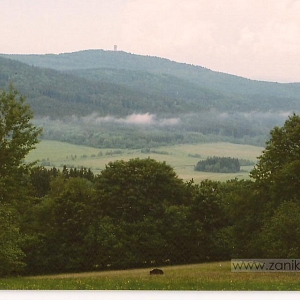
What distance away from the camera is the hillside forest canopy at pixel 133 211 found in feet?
66.2

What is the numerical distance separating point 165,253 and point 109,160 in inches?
123

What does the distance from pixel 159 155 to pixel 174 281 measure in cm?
369

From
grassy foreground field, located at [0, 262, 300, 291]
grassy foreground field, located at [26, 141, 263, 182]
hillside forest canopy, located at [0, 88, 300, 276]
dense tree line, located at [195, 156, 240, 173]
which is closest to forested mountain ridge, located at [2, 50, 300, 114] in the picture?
hillside forest canopy, located at [0, 88, 300, 276]

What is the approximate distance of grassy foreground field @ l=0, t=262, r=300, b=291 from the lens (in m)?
18.7

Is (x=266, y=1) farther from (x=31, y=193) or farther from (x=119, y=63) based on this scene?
(x=31, y=193)

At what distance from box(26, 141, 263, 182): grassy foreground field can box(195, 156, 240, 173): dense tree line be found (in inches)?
4.5

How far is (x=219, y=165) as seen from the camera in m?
20.6

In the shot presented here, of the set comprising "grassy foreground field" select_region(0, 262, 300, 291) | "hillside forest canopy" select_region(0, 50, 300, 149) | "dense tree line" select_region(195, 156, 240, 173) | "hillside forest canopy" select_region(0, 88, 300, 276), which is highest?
"hillside forest canopy" select_region(0, 50, 300, 149)

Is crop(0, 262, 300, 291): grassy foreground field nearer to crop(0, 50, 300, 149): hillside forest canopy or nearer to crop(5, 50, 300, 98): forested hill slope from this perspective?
crop(0, 50, 300, 149): hillside forest canopy

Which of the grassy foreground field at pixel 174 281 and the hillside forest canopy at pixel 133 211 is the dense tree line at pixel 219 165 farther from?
the grassy foreground field at pixel 174 281

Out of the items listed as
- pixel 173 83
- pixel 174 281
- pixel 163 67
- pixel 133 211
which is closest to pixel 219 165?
pixel 173 83

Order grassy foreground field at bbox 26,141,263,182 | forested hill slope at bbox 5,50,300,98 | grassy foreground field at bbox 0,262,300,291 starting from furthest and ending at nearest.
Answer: forested hill slope at bbox 5,50,300,98, grassy foreground field at bbox 26,141,263,182, grassy foreground field at bbox 0,262,300,291

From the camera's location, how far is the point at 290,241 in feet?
65.0

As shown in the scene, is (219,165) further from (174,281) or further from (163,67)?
(174,281)
